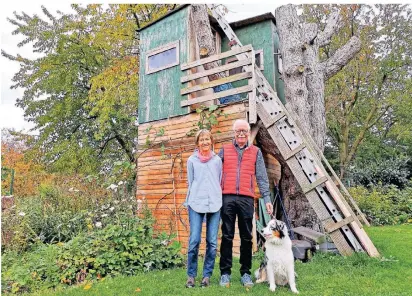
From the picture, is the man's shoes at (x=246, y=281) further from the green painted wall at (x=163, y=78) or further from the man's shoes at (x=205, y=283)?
the green painted wall at (x=163, y=78)

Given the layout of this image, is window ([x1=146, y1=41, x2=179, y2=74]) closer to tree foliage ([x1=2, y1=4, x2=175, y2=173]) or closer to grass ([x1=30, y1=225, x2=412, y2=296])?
tree foliage ([x1=2, y1=4, x2=175, y2=173])

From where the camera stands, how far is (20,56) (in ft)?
47.0

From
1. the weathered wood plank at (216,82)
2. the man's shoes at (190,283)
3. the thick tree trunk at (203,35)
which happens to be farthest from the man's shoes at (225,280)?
the thick tree trunk at (203,35)

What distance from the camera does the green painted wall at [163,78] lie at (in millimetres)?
7730

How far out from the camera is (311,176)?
5480 mm

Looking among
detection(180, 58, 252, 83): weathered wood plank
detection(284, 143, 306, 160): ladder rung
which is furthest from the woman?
detection(180, 58, 252, 83): weathered wood plank

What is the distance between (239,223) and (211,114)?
Answer: 10.8ft

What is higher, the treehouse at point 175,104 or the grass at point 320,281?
the treehouse at point 175,104

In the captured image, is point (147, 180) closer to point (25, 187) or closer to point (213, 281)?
point (213, 281)

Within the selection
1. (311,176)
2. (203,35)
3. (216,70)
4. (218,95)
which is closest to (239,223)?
(311,176)

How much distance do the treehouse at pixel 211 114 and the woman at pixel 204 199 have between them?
2.10 m

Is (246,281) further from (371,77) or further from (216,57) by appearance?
(371,77)

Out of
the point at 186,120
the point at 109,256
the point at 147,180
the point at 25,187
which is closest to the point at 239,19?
the point at 186,120

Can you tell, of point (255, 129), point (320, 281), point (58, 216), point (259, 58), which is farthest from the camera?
point (259, 58)
